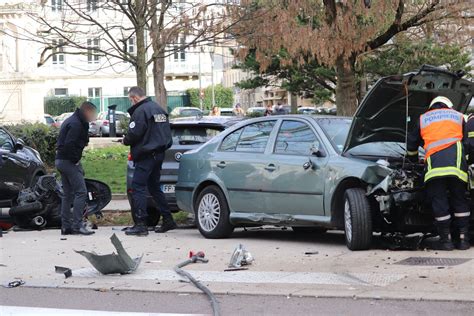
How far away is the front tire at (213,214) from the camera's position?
392 inches

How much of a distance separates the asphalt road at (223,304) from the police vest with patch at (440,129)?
2.57 meters

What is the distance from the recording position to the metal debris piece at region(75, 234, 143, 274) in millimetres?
7613

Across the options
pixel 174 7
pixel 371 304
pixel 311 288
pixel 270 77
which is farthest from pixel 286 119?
pixel 270 77

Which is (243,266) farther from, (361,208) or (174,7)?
(174,7)

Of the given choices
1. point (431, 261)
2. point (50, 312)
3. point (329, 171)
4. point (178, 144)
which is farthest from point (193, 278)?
point (178, 144)

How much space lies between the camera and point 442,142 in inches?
328

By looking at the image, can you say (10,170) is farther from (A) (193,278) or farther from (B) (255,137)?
(A) (193,278)

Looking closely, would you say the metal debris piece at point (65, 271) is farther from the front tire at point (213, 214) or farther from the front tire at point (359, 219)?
the front tire at point (359, 219)

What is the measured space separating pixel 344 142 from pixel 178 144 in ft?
10.5

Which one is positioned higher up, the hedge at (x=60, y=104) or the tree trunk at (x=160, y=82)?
the tree trunk at (x=160, y=82)

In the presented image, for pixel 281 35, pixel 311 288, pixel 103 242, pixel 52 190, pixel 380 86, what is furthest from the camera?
pixel 281 35

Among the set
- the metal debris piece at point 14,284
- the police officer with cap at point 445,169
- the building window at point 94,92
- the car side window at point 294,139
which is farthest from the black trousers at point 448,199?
the building window at point 94,92

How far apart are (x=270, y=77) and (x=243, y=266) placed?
24.9m

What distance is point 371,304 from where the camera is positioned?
6234 millimetres
